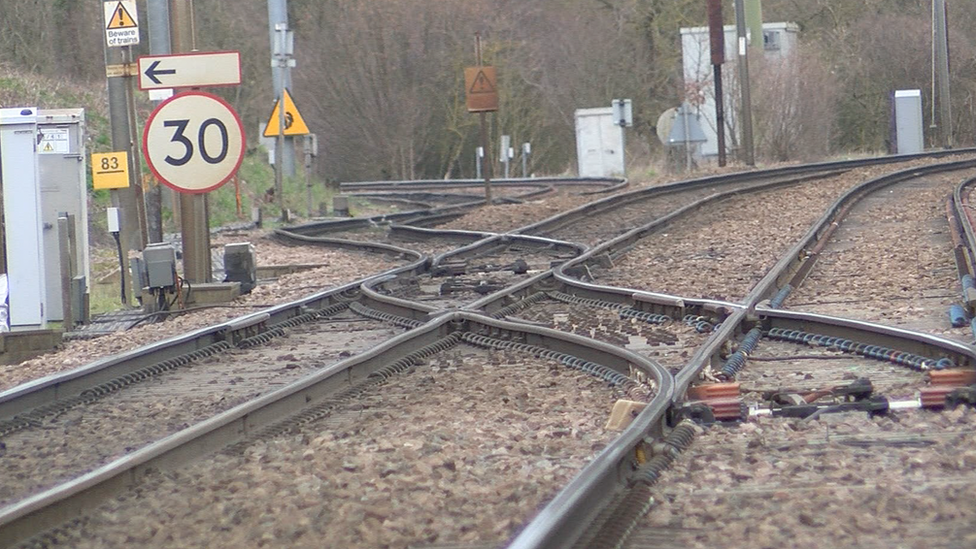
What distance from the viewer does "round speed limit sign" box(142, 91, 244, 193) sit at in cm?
1104

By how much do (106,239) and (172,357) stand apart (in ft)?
46.9

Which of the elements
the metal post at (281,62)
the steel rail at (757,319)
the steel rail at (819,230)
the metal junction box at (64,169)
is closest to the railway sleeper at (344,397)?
the steel rail at (757,319)

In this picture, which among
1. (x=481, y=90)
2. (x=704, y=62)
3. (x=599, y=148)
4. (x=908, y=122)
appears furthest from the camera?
(x=704, y=62)

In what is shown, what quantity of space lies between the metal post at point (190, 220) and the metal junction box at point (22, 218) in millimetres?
1491

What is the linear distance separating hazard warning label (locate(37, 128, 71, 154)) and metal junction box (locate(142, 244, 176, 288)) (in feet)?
6.38

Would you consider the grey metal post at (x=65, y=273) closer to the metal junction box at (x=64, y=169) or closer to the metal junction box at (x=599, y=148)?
the metal junction box at (x=64, y=169)

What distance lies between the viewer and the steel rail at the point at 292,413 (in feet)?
14.8

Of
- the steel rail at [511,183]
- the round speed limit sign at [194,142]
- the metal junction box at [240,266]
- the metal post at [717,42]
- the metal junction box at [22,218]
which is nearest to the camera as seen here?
the round speed limit sign at [194,142]

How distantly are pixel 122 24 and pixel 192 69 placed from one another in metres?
2.83

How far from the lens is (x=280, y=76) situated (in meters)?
25.4

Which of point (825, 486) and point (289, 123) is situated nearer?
point (825, 486)

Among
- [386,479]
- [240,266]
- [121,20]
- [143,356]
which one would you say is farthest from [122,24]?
[386,479]

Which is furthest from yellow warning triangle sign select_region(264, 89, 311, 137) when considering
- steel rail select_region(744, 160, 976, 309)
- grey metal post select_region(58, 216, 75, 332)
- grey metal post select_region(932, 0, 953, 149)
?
grey metal post select_region(932, 0, 953, 149)

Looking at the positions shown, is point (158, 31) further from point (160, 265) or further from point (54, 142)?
point (160, 265)
